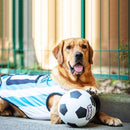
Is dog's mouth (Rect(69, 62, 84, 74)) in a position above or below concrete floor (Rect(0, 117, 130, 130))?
above

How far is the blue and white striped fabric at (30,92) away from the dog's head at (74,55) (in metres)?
0.31

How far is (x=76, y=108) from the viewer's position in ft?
9.12

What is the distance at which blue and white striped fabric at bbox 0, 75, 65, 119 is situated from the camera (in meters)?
3.27

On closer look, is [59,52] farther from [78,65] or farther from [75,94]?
[75,94]

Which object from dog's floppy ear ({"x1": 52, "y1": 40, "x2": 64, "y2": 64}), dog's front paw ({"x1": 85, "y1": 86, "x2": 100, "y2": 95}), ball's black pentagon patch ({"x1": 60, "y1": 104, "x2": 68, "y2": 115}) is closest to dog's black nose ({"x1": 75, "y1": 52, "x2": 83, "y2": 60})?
Result: dog's floppy ear ({"x1": 52, "y1": 40, "x2": 64, "y2": 64})

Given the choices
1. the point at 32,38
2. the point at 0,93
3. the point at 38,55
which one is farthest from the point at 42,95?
the point at 32,38

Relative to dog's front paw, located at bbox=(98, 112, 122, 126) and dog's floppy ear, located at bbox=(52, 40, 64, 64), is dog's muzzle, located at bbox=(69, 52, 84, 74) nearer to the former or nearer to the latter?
dog's floppy ear, located at bbox=(52, 40, 64, 64)

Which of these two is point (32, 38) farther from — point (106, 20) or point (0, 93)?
point (0, 93)

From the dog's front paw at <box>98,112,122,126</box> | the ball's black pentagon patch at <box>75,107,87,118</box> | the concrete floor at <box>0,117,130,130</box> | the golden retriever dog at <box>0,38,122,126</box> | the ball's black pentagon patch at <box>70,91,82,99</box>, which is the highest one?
the golden retriever dog at <box>0,38,122,126</box>

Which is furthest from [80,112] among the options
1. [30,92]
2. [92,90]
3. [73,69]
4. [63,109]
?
[30,92]

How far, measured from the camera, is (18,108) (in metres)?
3.44

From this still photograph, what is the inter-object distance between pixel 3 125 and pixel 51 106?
2.14 ft

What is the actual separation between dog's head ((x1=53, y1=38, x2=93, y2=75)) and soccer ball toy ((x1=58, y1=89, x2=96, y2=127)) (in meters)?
0.47

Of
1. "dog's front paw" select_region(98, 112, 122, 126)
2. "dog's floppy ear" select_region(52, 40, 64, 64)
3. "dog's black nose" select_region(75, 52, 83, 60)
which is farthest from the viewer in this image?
"dog's floppy ear" select_region(52, 40, 64, 64)
